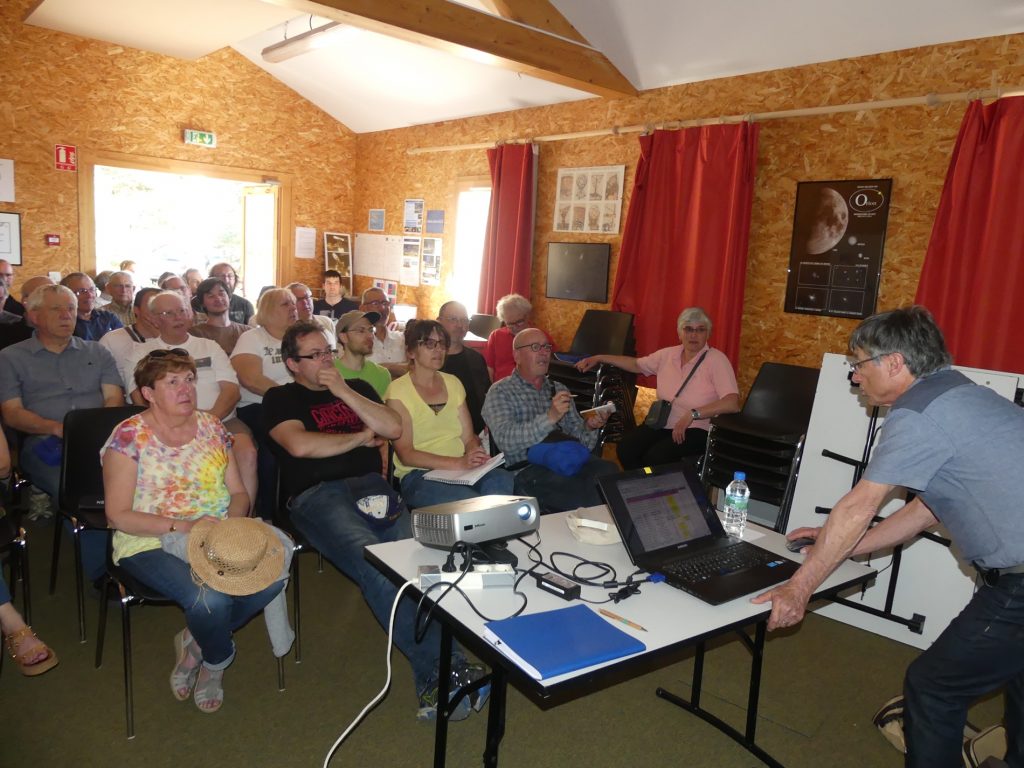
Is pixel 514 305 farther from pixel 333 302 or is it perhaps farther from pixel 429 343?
pixel 333 302

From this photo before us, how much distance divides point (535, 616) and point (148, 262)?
10.3 meters

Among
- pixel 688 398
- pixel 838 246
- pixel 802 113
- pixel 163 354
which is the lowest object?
pixel 688 398

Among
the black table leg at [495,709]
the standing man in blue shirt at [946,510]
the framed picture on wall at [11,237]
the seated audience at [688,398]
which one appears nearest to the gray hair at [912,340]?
the standing man in blue shirt at [946,510]

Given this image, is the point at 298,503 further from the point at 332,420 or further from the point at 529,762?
the point at 529,762

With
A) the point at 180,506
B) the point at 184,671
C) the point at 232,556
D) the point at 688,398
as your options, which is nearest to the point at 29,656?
the point at 184,671

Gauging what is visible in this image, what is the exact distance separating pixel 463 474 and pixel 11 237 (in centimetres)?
592

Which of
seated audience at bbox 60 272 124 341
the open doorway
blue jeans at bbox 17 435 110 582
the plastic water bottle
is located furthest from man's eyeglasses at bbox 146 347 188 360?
the open doorway

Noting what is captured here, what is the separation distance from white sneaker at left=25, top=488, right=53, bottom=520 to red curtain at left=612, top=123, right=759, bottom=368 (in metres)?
3.95

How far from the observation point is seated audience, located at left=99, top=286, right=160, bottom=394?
360cm

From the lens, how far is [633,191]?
5.52 m

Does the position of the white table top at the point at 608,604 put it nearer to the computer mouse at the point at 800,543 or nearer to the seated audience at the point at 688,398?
the computer mouse at the point at 800,543

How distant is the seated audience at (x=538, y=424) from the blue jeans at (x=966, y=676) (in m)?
1.53

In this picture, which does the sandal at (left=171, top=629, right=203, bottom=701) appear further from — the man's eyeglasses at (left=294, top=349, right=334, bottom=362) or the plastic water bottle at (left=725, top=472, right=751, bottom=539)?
the plastic water bottle at (left=725, top=472, right=751, bottom=539)

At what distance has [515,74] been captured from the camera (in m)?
5.96
